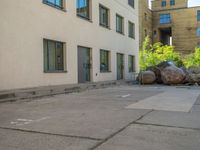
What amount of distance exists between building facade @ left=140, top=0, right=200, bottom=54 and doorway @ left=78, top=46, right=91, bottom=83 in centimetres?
3227

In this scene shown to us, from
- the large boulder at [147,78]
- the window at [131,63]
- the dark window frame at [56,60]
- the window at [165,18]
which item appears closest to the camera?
the dark window frame at [56,60]

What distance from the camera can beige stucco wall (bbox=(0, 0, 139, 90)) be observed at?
10.8 meters

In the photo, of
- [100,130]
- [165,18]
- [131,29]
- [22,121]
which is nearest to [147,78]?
[131,29]

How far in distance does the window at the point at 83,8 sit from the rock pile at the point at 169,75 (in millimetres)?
6311

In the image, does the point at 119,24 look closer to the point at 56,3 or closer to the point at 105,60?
the point at 105,60

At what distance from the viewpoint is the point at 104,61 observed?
20.1 m

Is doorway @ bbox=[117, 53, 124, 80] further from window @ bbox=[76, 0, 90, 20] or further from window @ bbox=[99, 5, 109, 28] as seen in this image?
window @ bbox=[76, 0, 90, 20]

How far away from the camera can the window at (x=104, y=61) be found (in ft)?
63.8

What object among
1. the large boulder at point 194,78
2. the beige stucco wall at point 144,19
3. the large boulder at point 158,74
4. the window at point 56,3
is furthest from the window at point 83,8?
the beige stucco wall at point 144,19

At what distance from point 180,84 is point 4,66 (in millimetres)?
13083

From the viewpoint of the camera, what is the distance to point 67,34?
14828 mm

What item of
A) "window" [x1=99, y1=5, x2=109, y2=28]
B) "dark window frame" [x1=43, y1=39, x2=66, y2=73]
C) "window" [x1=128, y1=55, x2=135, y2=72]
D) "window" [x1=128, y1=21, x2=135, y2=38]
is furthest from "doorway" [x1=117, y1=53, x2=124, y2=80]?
"dark window frame" [x1=43, y1=39, x2=66, y2=73]

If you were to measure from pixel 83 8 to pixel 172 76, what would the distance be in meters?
7.85

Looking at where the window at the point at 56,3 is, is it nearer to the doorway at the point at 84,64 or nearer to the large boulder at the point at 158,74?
the doorway at the point at 84,64
